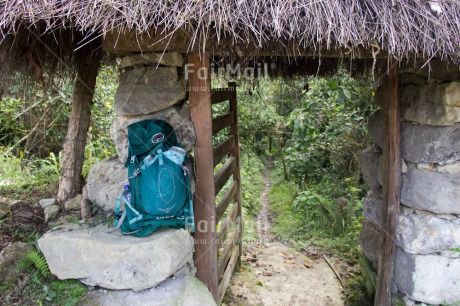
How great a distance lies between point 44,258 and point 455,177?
9.31ft

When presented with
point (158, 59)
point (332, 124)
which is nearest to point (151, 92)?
point (158, 59)

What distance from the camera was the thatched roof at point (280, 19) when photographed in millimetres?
1832

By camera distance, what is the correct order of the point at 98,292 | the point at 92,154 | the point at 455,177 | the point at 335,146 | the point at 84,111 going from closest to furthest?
the point at 98,292 → the point at 455,177 → the point at 84,111 → the point at 92,154 → the point at 335,146

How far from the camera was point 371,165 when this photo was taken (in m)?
3.48

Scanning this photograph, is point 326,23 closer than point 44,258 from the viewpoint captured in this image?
Yes

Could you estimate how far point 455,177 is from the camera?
264 cm

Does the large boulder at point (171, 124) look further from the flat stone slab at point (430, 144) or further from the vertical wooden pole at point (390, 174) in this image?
the flat stone slab at point (430, 144)

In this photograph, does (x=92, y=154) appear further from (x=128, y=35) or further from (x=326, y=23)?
(x=326, y=23)

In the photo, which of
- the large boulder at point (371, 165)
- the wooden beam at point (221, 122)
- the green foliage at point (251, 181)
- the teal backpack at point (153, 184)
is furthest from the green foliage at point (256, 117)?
the teal backpack at point (153, 184)

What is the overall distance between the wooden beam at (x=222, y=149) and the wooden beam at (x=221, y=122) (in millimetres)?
146

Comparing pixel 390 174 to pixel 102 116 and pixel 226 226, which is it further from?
pixel 102 116

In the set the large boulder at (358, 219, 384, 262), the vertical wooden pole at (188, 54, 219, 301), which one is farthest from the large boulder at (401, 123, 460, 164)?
the vertical wooden pole at (188, 54, 219, 301)

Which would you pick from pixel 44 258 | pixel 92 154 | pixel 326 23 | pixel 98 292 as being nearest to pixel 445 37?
pixel 326 23

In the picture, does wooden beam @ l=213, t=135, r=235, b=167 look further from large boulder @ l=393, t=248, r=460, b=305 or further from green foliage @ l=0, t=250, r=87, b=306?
large boulder @ l=393, t=248, r=460, b=305
